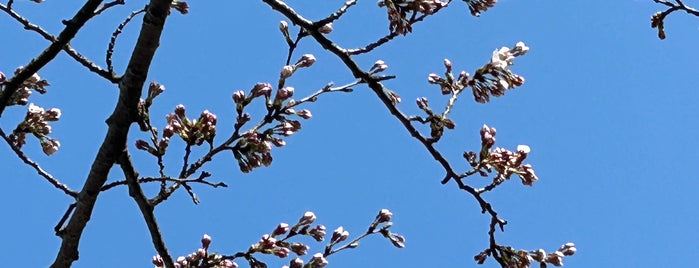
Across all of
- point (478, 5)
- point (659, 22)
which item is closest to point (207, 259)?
point (478, 5)

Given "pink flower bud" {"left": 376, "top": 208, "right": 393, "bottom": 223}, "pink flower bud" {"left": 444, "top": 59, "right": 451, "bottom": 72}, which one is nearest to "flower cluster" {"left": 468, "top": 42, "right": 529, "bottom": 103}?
"pink flower bud" {"left": 444, "top": 59, "right": 451, "bottom": 72}

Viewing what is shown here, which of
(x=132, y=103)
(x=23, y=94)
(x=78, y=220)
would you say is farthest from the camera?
(x=23, y=94)

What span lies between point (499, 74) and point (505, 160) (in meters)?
0.46

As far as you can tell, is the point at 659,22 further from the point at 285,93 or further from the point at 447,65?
the point at 285,93

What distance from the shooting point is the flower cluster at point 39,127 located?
15.5 ft

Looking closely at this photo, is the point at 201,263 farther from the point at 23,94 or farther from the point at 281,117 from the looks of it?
the point at 23,94

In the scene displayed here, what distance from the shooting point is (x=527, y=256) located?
418 cm

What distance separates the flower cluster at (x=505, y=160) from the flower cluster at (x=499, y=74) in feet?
0.76

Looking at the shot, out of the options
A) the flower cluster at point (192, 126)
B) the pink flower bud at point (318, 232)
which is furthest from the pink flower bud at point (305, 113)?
the pink flower bud at point (318, 232)

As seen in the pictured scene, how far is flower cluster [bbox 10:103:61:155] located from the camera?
472 cm

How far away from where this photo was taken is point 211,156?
154 inches

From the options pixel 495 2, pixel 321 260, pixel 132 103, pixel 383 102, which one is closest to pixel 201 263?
pixel 321 260

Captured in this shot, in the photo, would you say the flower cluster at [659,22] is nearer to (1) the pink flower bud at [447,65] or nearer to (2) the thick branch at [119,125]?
(1) the pink flower bud at [447,65]

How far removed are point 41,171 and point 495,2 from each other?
264 cm
